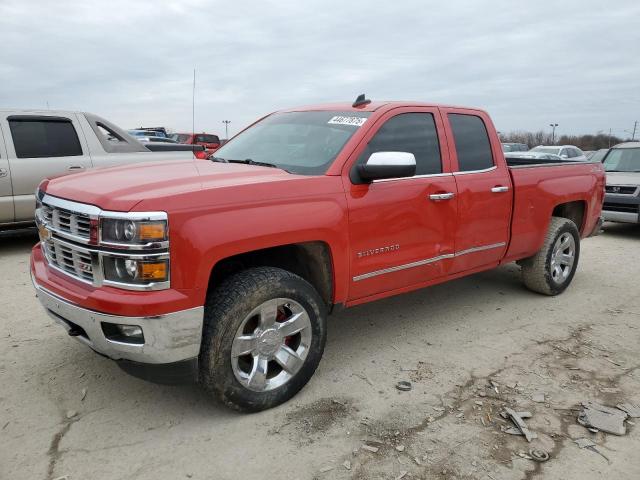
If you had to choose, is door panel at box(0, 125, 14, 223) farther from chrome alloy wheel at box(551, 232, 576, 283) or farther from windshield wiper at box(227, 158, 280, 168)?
chrome alloy wheel at box(551, 232, 576, 283)

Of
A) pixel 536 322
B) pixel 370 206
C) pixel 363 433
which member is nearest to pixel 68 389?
pixel 363 433

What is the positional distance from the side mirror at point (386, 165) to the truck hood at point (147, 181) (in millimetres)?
490

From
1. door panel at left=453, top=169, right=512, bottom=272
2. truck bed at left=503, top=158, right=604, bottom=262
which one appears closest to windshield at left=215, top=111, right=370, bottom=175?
door panel at left=453, top=169, right=512, bottom=272

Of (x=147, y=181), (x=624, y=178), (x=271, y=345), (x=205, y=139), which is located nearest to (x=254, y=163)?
(x=147, y=181)

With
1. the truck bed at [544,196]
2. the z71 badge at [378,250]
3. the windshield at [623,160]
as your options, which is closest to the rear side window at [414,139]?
the z71 badge at [378,250]

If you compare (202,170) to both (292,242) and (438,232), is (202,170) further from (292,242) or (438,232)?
(438,232)

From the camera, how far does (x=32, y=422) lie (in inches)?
113

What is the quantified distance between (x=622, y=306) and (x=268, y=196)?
407cm

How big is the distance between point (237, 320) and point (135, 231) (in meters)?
0.73

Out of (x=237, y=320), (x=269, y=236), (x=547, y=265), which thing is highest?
(x=269, y=236)

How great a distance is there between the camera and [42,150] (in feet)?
22.7

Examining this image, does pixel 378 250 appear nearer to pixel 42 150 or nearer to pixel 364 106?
pixel 364 106

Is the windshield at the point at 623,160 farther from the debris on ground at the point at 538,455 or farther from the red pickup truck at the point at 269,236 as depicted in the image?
the debris on ground at the point at 538,455

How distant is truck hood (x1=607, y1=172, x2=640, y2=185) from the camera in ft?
30.9
